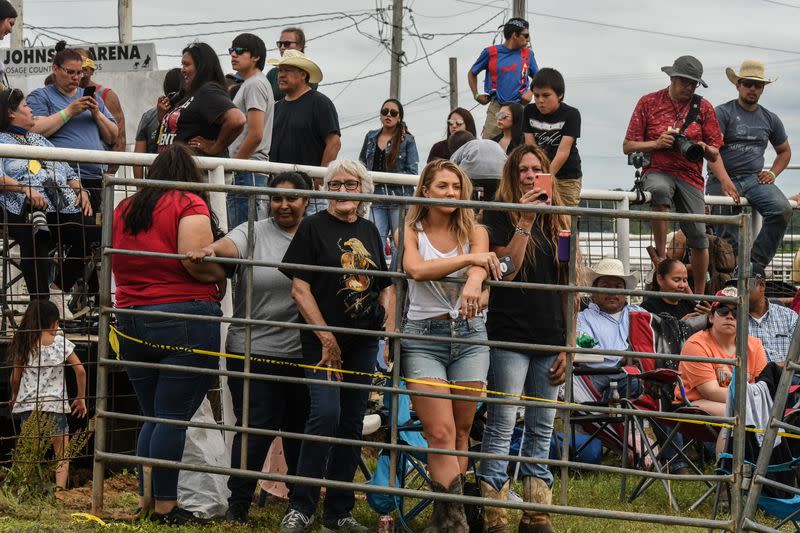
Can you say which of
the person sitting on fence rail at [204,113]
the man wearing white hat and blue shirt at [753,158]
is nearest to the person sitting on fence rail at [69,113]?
the person sitting on fence rail at [204,113]

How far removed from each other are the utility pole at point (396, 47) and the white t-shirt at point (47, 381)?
24.7m

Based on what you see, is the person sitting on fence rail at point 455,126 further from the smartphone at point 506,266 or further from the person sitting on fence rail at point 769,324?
the smartphone at point 506,266

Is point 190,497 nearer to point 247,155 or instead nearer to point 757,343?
point 247,155

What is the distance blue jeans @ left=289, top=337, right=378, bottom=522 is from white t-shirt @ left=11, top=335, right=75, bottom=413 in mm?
1985

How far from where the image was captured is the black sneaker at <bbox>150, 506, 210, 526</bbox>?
6.66 meters

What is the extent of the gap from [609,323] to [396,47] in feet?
78.9

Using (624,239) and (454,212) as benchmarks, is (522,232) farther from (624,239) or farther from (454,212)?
(624,239)

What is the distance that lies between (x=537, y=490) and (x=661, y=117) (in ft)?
16.6

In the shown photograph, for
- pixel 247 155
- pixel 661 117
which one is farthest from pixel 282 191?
pixel 661 117

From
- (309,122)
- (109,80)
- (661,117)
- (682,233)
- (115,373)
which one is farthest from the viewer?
(109,80)

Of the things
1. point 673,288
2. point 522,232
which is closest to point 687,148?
point 673,288

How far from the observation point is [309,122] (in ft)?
29.8

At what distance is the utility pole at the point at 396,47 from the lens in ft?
105

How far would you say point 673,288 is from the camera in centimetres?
992
